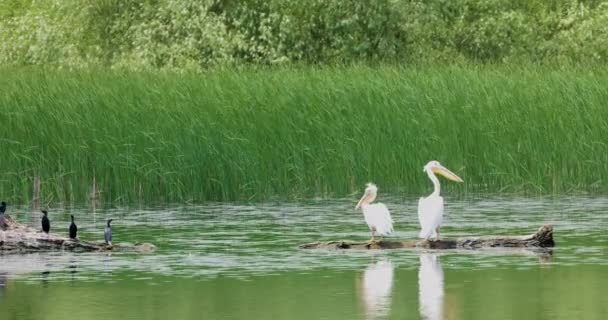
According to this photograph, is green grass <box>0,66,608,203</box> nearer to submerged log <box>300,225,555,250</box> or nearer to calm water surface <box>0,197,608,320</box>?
calm water surface <box>0,197,608,320</box>

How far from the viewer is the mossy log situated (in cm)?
1424

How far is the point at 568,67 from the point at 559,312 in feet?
46.3

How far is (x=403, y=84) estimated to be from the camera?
22.1 metres

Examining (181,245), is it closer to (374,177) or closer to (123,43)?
(374,177)

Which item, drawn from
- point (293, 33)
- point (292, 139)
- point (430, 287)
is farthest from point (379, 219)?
point (293, 33)

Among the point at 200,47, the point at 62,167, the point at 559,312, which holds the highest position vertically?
the point at 200,47

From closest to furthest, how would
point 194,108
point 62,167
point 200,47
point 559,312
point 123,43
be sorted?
point 559,312 < point 62,167 < point 194,108 < point 200,47 < point 123,43

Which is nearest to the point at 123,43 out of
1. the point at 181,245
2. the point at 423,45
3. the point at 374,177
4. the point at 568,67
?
the point at 423,45

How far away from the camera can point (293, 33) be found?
32.8 meters

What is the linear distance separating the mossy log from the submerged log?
1.69 metres

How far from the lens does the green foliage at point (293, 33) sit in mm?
30938

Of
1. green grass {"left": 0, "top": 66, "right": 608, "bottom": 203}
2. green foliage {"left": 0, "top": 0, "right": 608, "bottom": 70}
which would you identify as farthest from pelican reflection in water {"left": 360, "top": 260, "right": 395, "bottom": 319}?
green foliage {"left": 0, "top": 0, "right": 608, "bottom": 70}

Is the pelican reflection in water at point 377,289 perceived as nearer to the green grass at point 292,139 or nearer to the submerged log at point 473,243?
the submerged log at point 473,243

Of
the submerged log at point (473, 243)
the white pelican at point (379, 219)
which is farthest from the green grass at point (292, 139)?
the submerged log at point (473, 243)
